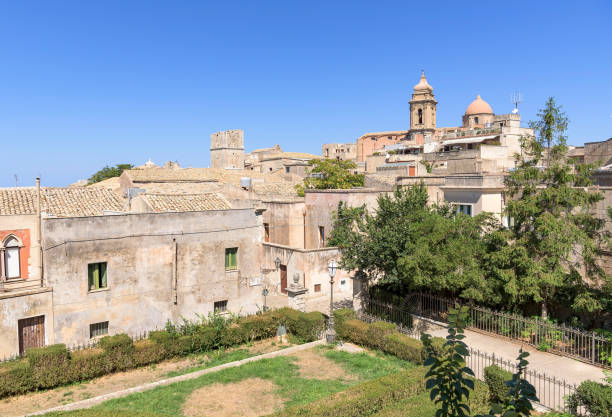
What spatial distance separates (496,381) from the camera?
1310 cm

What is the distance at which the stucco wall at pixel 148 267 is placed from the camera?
18.3 metres

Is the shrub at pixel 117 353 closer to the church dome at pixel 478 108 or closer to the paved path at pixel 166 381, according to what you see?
the paved path at pixel 166 381

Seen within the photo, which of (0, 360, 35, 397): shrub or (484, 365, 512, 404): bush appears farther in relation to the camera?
(0, 360, 35, 397): shrub

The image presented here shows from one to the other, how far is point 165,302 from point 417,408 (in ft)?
42.5

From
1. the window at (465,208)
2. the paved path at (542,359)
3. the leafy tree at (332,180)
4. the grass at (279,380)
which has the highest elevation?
the leafy tree at (332,180)

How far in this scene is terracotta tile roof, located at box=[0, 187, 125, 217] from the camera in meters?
21.7

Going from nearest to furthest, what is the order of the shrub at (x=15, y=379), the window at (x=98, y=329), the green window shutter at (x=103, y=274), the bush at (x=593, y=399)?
the bush at (x=593, y=399)
the shrub at (x=15, y=379)
the window at (x=98, y=329)
the green window shutter at (x=103, y=274)

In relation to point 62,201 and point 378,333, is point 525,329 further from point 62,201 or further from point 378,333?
point 62,201

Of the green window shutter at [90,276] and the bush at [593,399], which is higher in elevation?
the green window shutter at [90,276]

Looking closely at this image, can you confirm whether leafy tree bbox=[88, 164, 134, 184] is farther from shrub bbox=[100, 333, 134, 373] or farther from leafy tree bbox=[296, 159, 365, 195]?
shrub bbox=[100, 333, 134, 373]

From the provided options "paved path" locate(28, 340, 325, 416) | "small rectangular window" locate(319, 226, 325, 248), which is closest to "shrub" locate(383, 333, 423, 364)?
"paved path" locate(28, 340, 325, 416)

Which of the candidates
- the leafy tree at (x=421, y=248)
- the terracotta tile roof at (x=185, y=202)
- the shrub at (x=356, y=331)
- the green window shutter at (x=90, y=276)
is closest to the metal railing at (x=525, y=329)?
the leafy tree at (x=421, y=248)

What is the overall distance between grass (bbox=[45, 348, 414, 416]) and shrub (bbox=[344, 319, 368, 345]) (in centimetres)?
99

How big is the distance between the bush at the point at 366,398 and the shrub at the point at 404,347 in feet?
6.60
